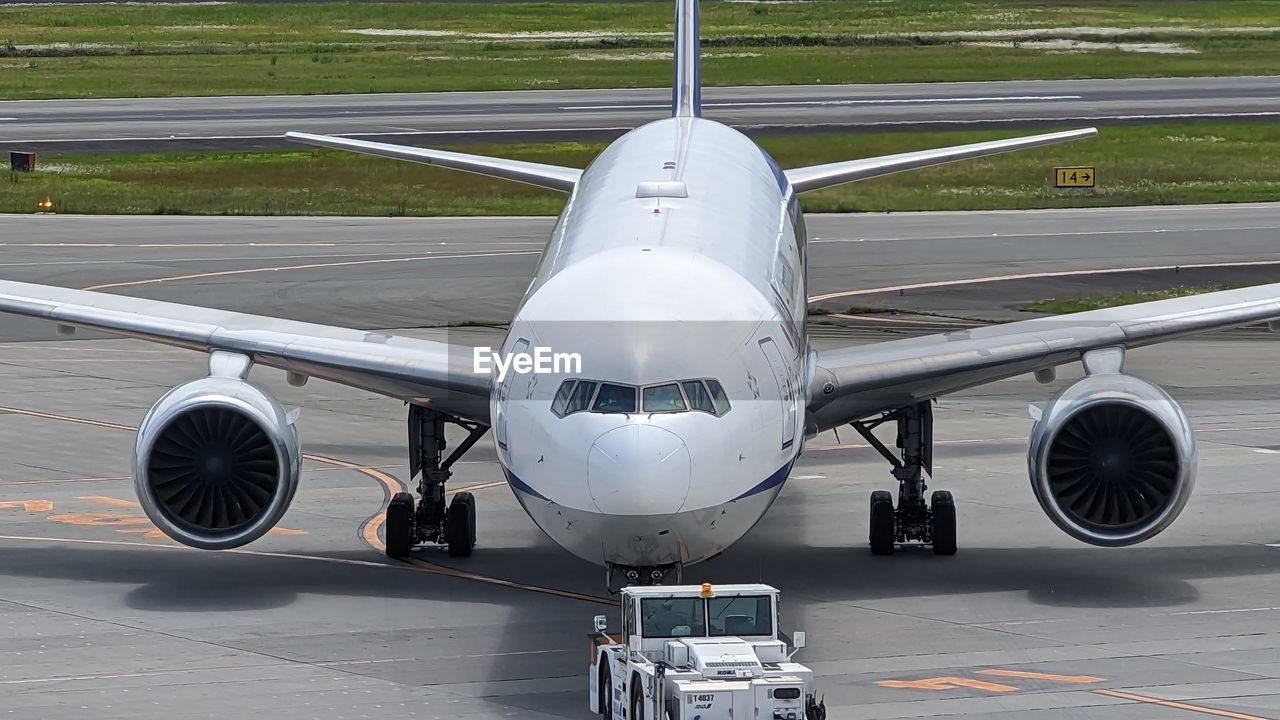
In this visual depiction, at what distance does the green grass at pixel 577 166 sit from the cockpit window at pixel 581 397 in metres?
48.0

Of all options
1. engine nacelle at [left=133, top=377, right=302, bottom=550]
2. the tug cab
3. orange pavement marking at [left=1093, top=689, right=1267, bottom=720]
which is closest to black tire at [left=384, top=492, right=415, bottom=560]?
engine nacelle at [left=133, top=377, right=302, bottom=550]

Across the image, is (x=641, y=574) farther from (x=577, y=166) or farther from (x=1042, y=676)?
(x=577, y=166)

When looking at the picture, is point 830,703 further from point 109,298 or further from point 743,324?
point 109,298

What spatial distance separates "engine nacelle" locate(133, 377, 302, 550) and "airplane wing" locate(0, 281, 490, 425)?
4.87 ft

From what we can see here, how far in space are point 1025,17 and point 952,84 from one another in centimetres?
3510

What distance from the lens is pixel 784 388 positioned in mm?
21125

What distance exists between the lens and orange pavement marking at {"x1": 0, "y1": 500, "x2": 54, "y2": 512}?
29.5 meters

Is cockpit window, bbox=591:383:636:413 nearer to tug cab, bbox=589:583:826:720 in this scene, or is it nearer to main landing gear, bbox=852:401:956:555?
tug cab, bbox=589:583:826:720

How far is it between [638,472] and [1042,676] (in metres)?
5.04

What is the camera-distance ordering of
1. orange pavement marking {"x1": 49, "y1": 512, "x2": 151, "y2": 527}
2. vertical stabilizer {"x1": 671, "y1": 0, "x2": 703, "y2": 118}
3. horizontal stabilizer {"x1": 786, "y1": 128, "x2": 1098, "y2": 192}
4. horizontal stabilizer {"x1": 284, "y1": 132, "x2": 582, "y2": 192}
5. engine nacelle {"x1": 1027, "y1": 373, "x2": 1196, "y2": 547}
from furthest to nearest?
vertical stabilizer {"x1": 671, "y1": 0, "x2": 703, "y2": 118}
horizontal stabilizer {"x1": 284, "y1": 132, "x2": 582, "y2": 192}
horizontal stabilizer {"x1": 786, "y1": 128, "x2": 1098, "y2": 192}
orange pavement marking {"x1": 49, "y1": 512, "x2": 151, "y2": 527}
engine nacelle {"x1": 1027, "y1": 373, "x2": 1196, "y2": 547}

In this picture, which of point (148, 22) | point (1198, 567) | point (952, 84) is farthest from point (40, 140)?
point (1198, 567)

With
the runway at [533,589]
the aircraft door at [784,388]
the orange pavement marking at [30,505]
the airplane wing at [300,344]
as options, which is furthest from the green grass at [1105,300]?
the aircraft door at [784,388]

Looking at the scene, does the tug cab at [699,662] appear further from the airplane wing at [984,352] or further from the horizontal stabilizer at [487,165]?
the horizontal stabilizer at [487,165]

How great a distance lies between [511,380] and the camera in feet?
68.5
